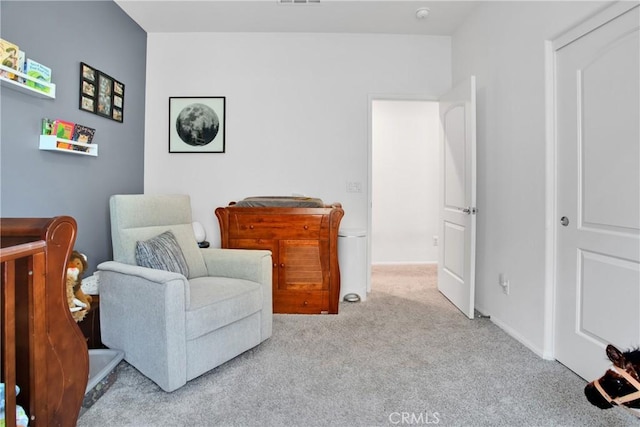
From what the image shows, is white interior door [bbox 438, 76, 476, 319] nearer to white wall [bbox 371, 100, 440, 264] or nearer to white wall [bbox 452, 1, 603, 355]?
white wall [bbox 452, 1, 603, 355]

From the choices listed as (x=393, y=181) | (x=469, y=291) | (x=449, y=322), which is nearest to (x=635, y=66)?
(x=469, y=291)

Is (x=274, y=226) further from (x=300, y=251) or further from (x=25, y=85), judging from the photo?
(x=25, y=85)

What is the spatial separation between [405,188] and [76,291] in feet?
12.6

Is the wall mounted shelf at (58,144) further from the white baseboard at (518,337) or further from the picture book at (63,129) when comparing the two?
the white baseboard at (518,337)

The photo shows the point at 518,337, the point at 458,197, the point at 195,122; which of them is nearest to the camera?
the point at 518,337

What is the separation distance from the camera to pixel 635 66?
1.43 meters

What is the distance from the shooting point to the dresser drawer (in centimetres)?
261

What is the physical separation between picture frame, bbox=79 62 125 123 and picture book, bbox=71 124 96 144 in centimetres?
18

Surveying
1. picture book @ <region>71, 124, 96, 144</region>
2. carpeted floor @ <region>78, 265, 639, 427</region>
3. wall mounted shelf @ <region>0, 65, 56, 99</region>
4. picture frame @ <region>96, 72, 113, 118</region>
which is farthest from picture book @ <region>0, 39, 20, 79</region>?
carpeted floor @ <region>78, 265, 639, 427</region>

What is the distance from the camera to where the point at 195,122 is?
10.3 feet

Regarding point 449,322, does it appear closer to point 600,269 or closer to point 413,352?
point 413,352

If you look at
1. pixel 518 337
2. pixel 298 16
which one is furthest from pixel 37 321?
pixel 298 16

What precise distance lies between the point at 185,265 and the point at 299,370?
95cm

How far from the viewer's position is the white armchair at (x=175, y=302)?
152 centimetres
